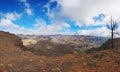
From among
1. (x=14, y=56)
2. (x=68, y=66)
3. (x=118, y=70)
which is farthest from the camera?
(x=14, y=56)

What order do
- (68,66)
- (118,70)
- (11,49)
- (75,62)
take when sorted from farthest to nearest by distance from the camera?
(11,49) < (75,62) < (68,66) < (118,70)

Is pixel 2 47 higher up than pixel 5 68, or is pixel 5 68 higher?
pixel 2 47

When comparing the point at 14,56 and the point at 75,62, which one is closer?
the point at 75,62

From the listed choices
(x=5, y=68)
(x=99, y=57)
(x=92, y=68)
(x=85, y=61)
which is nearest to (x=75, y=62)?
(x=85, y=61)

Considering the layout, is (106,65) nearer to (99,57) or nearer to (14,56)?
(99,57)

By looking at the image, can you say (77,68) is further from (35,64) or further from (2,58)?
(2,58)

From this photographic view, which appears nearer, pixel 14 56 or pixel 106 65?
pixel 106 65

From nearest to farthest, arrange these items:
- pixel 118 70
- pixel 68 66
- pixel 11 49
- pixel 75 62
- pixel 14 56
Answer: pixel 118 70 < pixel 68 66 < pixel 75 62 < pixel 14 56 < pixel 11 49

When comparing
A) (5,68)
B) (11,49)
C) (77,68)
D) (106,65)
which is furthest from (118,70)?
(11,49)
